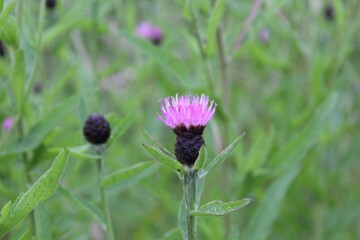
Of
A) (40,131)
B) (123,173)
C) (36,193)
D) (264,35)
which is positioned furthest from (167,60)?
(264,35)

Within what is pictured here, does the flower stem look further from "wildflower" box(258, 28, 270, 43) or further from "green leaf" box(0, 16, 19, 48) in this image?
"wildflower" box(258, 28, 270, 43)

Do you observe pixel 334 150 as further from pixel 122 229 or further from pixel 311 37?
pixel 122 229

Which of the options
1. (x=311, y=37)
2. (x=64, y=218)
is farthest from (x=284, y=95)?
(x=64, y=218)

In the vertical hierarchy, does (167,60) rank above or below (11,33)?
below

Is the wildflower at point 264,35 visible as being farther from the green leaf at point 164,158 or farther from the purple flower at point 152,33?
the green leaf at point 164,158

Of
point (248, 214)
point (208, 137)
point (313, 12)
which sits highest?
point (313, 12)

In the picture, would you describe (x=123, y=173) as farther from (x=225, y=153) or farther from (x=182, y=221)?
(x=225, y=153)

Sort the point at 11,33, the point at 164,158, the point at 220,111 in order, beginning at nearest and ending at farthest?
the point at 164,158 < the point at 11,33 < the point at 220,111
